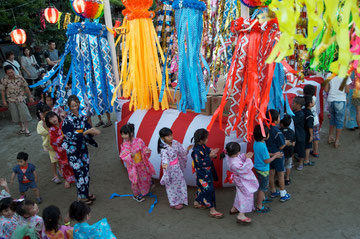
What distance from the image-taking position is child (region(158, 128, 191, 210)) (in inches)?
119

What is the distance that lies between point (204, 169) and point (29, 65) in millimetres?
6100

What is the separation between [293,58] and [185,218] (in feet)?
7.45

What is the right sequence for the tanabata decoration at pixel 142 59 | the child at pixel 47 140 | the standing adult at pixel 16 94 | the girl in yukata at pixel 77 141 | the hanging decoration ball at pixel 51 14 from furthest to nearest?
1. the hanging decoration ball at pixel 51 14
2. the standing adult at pixel 16 94
3. the child at pixel 47 140
4. the tanabata decoration at pixel 142 59
5. the girl in yukata at pixel 77 141

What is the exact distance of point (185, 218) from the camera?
9.84ft

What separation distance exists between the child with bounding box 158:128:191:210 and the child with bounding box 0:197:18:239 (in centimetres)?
130

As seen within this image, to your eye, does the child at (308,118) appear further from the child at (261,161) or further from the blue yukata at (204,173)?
the blue yukata at (204,173)

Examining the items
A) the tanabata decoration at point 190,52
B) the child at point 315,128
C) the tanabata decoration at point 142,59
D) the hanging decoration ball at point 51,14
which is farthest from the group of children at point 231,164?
the hanging decoration ball at point 51,14

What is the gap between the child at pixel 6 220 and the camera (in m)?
2.39

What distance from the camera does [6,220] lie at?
240cm

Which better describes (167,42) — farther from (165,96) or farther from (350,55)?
(350,55)

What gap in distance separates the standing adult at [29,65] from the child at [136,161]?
17.3 ft

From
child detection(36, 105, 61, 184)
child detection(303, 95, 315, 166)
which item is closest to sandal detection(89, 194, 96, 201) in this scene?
child detection(36, 105, 61, 184)

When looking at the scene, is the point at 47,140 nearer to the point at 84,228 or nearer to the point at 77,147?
the point at 77,147

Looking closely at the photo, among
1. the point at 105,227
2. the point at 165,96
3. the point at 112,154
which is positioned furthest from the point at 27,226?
the point at 112,154
